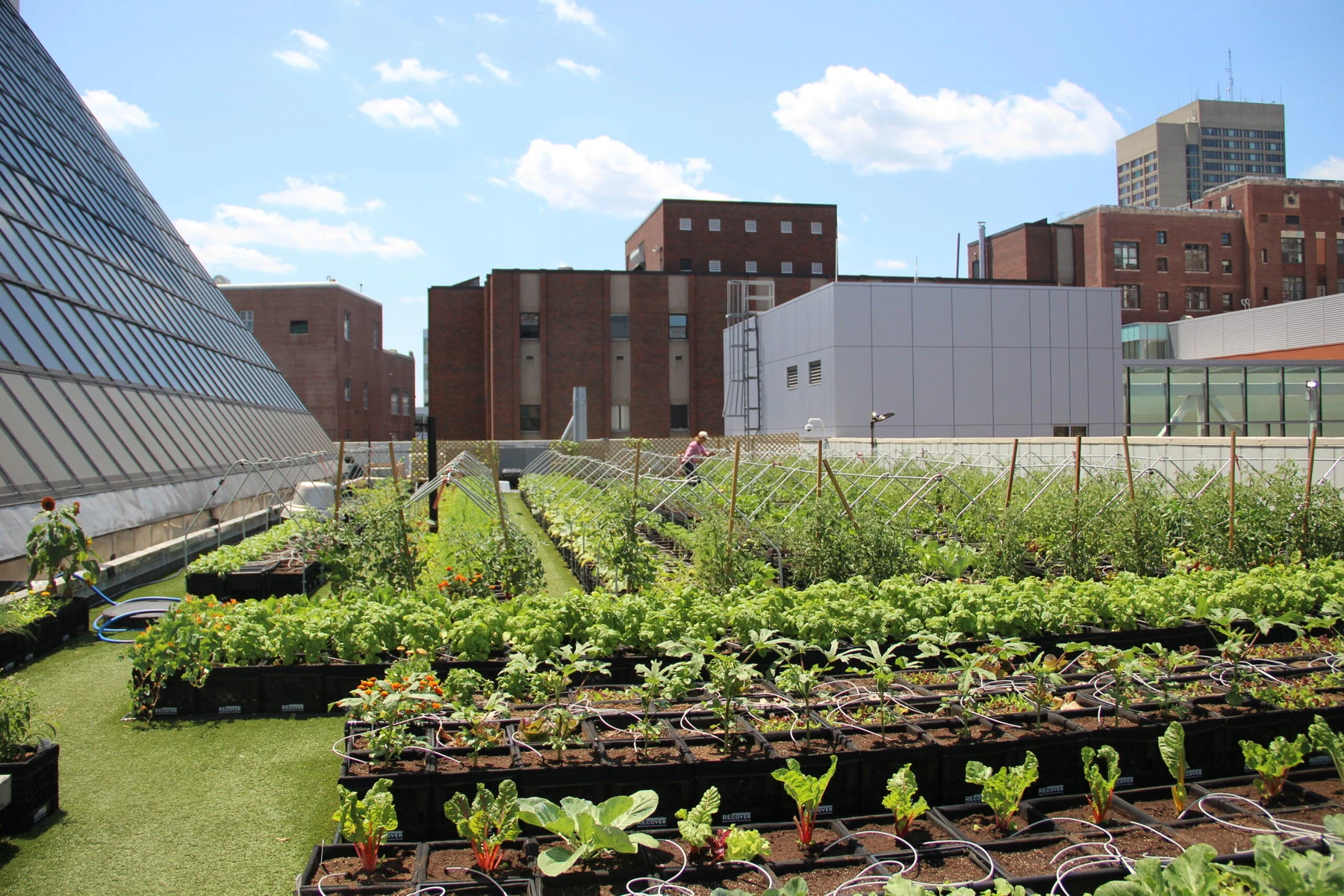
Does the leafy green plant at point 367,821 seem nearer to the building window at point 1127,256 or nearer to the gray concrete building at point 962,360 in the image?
the gray concrete building at point 962,360

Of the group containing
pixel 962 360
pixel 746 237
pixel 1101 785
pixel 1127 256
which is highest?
pixel 1127 256

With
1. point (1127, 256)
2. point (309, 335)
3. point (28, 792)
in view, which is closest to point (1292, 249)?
point (1127, 256)

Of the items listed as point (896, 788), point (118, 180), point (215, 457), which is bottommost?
point (896, 788)

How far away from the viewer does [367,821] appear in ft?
13.2

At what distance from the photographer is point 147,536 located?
13219 mm

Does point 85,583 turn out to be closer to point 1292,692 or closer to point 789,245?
point 1292,692

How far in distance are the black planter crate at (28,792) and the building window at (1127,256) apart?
215 ft

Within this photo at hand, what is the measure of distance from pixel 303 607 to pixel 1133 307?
63.2 metres

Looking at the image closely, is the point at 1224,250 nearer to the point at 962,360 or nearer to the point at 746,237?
the point at 746,237

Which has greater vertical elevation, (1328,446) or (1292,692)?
(1328,446)

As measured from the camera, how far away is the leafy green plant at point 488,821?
3.99m

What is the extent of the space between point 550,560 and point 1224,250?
6342 cm

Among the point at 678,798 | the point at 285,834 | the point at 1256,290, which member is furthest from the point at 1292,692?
the point at 1256,290

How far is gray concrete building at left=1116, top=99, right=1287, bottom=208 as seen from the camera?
153750mm
